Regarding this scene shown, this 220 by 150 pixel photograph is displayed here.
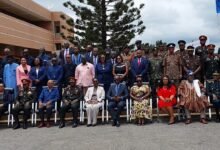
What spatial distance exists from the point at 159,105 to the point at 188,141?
→ 267 centimetres

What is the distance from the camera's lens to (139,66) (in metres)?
11.8

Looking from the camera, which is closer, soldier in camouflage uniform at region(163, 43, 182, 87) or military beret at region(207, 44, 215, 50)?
military beret at region(207, 44, 215, 50)

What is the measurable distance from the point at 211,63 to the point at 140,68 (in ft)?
6.14

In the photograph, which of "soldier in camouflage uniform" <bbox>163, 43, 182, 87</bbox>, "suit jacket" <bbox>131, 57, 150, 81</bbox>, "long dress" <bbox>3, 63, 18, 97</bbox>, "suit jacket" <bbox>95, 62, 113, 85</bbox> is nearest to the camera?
"soldier in camouflage uniform" <bbox>163, 43, 182, 87</bbox>

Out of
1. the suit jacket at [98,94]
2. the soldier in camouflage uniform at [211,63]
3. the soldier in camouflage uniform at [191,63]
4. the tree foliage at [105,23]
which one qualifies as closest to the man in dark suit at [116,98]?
the suit jacket at [98,94]

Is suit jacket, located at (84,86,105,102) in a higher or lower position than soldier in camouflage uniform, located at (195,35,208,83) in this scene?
lower

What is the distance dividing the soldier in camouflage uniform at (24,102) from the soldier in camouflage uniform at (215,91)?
466cm

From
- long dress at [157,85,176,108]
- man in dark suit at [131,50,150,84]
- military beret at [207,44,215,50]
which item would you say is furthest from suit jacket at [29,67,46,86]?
military beret at [207,44,215,50]

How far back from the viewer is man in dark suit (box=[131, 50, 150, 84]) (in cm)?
1180

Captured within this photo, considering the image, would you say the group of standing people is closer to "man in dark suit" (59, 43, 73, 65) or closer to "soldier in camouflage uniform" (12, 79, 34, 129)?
"soldier in camouflage uniform" (12, 79, 34, 129)

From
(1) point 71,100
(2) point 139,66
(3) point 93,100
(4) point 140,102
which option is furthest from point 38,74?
(4) point 140,102

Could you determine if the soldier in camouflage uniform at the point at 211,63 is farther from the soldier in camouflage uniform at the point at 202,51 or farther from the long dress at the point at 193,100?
the long dress at the point at 193,100

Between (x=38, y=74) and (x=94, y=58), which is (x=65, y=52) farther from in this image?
(x=38, y=74)

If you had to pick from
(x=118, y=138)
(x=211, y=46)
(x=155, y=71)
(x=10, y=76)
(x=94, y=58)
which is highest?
(x=211, y=46)
